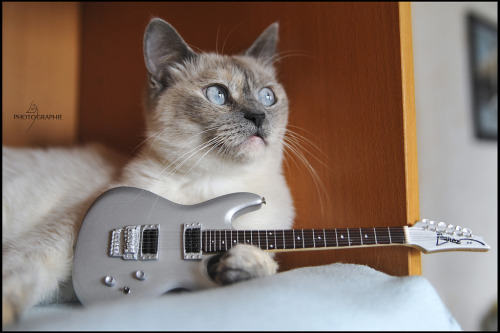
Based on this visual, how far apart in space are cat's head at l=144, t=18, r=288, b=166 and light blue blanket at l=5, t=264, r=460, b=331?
0.45 m

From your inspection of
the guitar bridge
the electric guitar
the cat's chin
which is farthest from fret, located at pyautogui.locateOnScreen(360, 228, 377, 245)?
the guitar bridge

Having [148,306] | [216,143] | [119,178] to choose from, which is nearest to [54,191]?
[119,178]

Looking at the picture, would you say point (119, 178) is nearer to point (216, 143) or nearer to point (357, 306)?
point (216, 143)

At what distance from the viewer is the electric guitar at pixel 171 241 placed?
90cm

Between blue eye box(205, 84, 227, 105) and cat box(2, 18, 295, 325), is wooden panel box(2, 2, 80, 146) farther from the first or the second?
blue eye box(205, 84, 227, 105)

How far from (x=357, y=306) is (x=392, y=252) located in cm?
36

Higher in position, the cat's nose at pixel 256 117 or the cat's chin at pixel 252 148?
the cat's nose at pixel 256 117

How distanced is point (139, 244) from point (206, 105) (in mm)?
459

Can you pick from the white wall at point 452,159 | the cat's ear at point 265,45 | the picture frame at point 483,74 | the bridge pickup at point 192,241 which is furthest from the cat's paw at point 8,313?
the picture frame at point 483,74

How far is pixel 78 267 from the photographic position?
916 millimetres

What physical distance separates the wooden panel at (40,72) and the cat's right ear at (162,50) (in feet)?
1.24

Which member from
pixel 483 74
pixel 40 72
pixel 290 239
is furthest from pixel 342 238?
pixel 483 74

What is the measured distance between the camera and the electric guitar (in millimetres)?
899

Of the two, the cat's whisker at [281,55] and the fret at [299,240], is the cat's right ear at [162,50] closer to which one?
the cat's whisker at [281,55]
